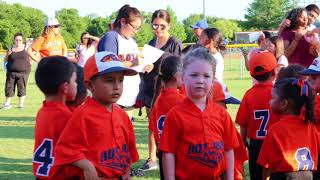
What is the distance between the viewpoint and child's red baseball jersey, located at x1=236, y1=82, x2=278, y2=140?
500cm

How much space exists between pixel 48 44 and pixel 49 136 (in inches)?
280

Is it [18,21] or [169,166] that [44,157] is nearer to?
[169,166]

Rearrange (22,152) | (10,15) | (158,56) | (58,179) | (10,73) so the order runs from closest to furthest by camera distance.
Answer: (58,179)
(158,56)
(22,152)
(10,73)
(10,15)

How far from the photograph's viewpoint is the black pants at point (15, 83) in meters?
14.6

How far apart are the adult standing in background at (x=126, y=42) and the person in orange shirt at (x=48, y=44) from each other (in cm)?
404

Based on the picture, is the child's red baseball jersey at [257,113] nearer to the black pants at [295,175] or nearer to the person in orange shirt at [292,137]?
the person in orange shirt at [292,137]

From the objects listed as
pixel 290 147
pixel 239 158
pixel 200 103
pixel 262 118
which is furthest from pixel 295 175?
pixel 200 103

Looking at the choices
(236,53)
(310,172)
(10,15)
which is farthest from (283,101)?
(10,15)

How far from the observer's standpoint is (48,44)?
34.8 ft

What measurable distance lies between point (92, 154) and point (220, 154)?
92 centimetres

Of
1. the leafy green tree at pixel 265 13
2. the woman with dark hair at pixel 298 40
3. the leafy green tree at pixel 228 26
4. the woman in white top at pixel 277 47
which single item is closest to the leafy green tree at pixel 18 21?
the leafy green tree at pixel 228 26

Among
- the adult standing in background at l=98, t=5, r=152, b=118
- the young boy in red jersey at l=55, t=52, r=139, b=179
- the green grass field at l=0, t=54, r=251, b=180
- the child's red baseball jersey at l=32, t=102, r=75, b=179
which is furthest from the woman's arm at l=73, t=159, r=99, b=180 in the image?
the adult standing in background at l=98, t=5, r=152, b=118

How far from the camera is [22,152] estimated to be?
815 centimetres

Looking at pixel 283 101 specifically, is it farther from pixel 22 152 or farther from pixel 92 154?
pixel 22 152
